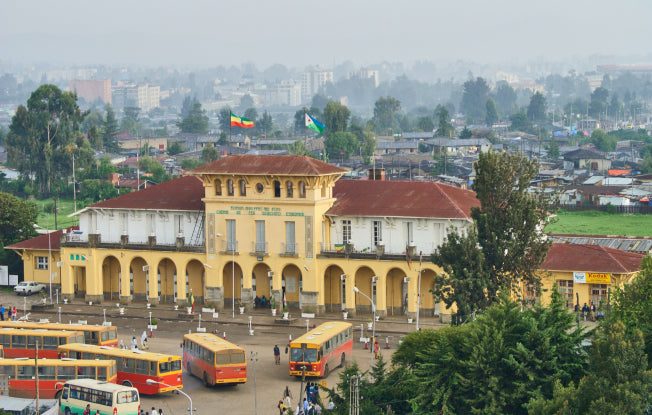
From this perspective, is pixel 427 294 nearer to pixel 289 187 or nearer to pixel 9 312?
pixel 289 187

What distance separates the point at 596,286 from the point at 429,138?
418ft

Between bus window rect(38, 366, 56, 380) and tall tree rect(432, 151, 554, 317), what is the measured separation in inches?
668

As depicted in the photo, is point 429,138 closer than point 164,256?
No

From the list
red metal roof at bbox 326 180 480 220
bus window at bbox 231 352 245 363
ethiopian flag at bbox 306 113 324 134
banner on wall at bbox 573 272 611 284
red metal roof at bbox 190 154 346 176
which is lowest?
bus window at bbox 231 352 245 363

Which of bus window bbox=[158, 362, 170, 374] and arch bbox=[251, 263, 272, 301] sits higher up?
arch bbox=[251, 263, 272, 301]

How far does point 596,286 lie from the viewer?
5728 centimetres

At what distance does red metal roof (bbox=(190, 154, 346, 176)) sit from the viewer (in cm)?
5850

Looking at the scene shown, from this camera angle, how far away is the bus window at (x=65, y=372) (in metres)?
43.8

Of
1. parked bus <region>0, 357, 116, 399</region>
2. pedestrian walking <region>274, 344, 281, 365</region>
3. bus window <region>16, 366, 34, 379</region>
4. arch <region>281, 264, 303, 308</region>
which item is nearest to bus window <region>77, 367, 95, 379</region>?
parked bus <region>0, 357, 116, 399</region>

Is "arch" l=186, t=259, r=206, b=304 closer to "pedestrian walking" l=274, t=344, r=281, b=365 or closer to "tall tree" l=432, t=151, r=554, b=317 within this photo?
"pedestrian walking" l=274, t=344, r=281, b=365

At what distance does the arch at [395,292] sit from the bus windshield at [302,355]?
45.4 ft

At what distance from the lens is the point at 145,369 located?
44.0m

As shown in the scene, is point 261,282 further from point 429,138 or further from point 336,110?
point 429,138

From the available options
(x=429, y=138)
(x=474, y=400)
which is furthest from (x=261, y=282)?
(x=429, y=138)
